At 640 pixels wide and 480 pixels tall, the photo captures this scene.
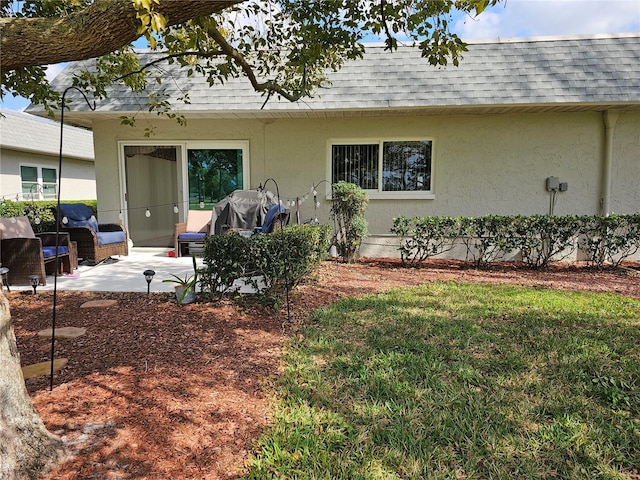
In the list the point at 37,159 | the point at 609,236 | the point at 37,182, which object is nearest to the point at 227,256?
the point at 609,236

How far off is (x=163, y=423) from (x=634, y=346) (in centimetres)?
392

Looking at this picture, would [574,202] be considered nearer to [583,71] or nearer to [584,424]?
[583,71]

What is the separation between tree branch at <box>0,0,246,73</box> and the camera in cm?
252

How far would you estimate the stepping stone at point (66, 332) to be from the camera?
369cm

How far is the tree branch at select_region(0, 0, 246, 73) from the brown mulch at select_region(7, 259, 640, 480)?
2.25m

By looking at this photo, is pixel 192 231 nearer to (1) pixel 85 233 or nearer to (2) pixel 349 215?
(1) pixel 85 233

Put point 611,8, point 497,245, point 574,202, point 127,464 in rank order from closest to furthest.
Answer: point 127,464, point 497,245, point 611,8, point 574,202

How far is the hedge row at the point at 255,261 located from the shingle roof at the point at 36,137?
13.5 meters

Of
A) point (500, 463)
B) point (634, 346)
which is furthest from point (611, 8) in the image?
point (500, 463)

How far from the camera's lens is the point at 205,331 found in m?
3.83

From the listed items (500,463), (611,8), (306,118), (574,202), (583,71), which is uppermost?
(611,8)

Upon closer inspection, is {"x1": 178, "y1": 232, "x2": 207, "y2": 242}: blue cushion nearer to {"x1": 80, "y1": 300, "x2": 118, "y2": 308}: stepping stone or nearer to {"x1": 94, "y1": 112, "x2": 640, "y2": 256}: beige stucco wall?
{"x1": 94, "y1": 112, "x2": 640, "y2": 256}: beige stucco wall

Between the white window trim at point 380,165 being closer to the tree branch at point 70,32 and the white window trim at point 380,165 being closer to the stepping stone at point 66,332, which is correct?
the stepping stone at point 66,332

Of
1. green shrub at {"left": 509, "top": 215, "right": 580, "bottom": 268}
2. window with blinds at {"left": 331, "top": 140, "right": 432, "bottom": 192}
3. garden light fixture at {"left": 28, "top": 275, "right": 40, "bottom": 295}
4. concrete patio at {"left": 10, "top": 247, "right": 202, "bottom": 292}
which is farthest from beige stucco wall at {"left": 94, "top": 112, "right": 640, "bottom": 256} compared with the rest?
garden light fixture at {"left": 28, "top": 275, "right": 40, "bottom": 295}
